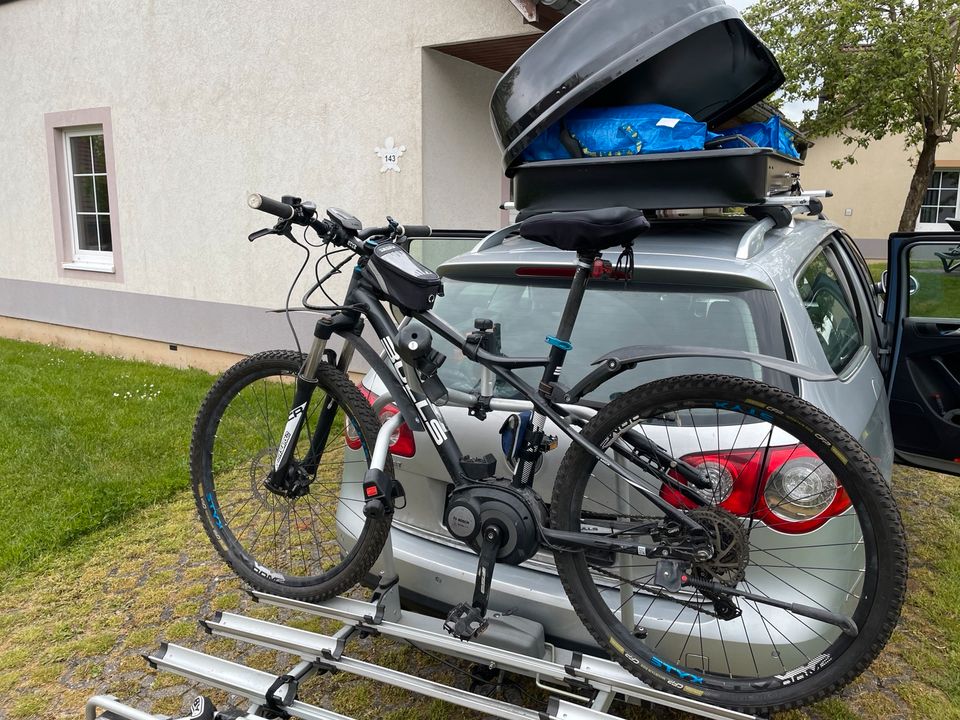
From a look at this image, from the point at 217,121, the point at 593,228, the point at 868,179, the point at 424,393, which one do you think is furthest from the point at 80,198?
the point at 868,179

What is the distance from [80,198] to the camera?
8602 mm

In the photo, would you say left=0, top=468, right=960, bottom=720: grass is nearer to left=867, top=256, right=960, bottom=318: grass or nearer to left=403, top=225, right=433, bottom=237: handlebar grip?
left=867, top=256, right=960, bottom=318: grass

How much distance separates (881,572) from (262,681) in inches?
69.3

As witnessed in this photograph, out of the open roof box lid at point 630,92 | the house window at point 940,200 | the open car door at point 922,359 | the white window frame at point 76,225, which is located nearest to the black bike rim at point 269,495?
the open roof box lid at point 630,92

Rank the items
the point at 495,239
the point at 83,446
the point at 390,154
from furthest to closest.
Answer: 1. the point at 390,154
2. the point at 83,446
3. the point at 495,239

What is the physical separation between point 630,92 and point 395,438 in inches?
64.5

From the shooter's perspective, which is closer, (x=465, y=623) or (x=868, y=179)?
(x=465, y=623)

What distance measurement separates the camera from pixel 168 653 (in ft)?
7.88

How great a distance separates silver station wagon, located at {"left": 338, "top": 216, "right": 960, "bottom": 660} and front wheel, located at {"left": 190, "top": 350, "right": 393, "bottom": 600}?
0.33ft

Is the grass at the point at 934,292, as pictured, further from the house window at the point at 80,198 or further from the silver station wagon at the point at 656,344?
the house window at the point at 80,198

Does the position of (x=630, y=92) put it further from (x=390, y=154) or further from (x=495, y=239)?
(x=390, y=154)

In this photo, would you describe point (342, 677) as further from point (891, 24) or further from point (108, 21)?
point (891, 24)

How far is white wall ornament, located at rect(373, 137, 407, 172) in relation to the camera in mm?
5793

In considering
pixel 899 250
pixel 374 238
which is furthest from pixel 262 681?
pixel 899 250
